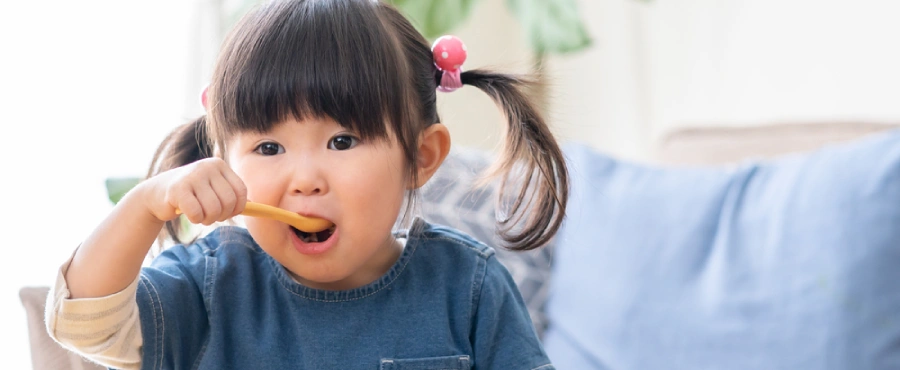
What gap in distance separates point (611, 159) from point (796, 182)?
327 mm

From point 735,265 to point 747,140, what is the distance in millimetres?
330

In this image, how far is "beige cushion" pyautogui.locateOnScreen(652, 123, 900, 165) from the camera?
133 centimetres

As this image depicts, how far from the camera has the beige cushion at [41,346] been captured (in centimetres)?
77

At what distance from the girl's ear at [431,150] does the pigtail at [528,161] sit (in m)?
0.06

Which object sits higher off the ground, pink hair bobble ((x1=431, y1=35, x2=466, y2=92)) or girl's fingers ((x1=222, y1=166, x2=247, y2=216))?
pink hair bobble ((x1=431, y1=35, x2=466, y2=92))

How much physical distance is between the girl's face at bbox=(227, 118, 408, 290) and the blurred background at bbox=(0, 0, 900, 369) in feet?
1.92

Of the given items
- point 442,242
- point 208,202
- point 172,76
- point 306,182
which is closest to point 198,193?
point 208,202

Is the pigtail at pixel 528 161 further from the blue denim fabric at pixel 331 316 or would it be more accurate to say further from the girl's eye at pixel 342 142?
the girl's eye at pixel 342 142

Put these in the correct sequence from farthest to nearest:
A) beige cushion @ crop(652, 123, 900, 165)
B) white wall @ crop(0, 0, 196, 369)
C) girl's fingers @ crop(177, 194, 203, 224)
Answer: white wall @ crop(0, 0, 196, 369) → beige cushion @ crop(652, 123, 900, 165) → girl's fingers @ crop(177, 194, 203, 224)

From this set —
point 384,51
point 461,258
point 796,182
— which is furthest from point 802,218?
point 384,51

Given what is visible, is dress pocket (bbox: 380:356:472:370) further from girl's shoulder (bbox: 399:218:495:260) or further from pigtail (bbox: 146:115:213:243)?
pigtail (bbox: 146:115:213:243)

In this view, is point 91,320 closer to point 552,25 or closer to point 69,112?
point 69,112

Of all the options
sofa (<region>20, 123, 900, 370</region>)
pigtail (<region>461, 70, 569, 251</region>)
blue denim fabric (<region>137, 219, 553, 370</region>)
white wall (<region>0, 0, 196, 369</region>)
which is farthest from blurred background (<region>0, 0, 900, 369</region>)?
blue denim fabric (<region>137, 219, 553, 370</region>)

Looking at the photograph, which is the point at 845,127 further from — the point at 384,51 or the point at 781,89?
the point at 384,51
